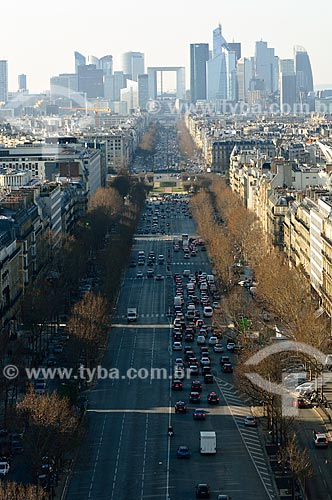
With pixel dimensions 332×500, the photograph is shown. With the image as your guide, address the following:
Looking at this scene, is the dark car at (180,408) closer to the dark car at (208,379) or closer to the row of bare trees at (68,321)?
the row of bare trees at (68,321)

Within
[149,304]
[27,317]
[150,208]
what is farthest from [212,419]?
[150,208]

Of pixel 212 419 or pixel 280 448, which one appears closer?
pixel 280 448

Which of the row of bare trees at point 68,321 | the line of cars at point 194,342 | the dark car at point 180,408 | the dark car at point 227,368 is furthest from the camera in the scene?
the dark car at point 227,368

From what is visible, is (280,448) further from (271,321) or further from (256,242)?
(256,242)

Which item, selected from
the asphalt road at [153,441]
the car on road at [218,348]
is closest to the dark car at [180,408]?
the asphalt road at [153,441]

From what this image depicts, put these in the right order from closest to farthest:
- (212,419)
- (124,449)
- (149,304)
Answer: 1. (124,449)
2. (212,419)
3. (149,304)

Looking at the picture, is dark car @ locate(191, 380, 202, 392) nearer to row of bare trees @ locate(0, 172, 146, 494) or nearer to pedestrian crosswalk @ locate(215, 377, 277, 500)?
pedestrian crosswalk @ locate(215, 377, 277, 500)
